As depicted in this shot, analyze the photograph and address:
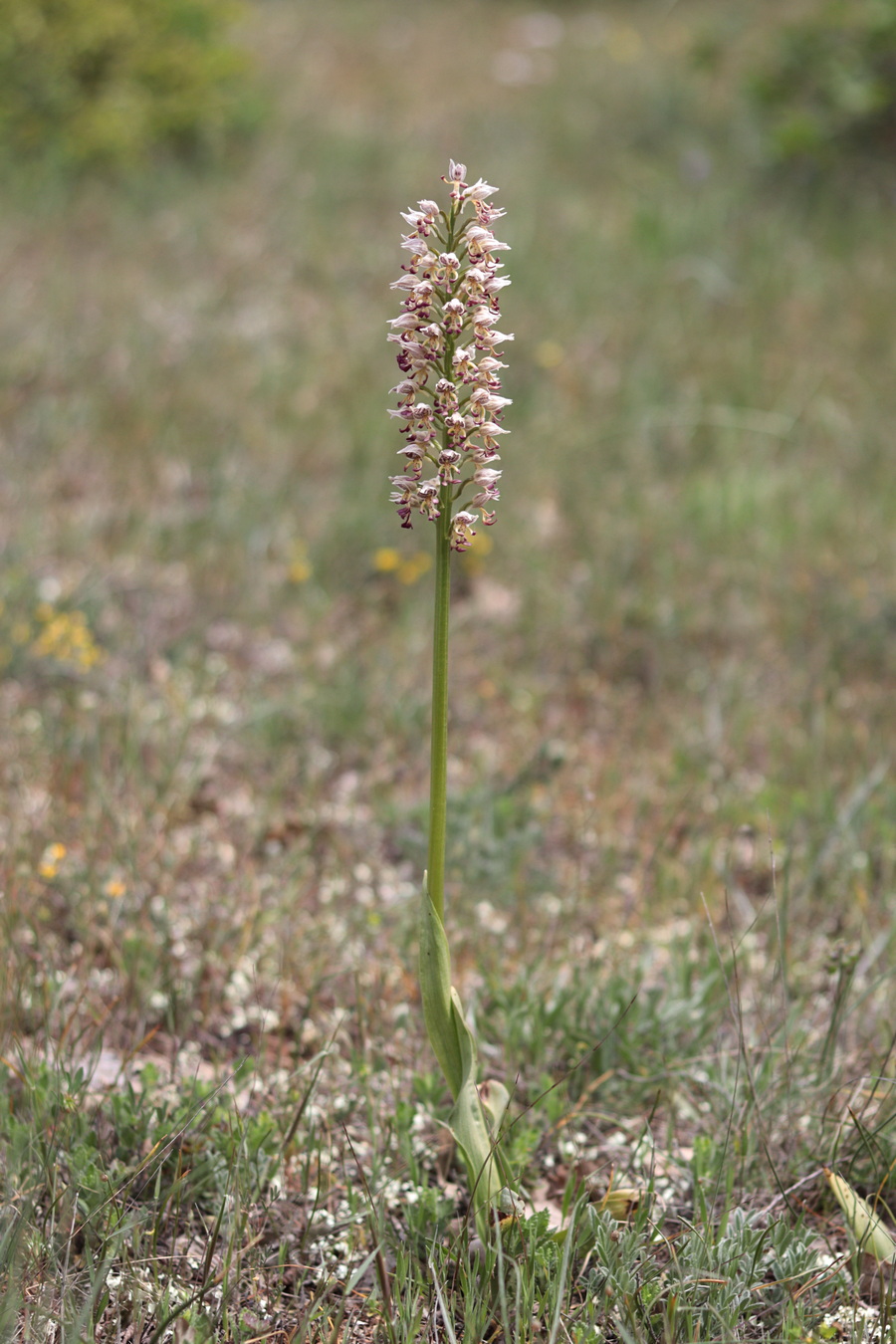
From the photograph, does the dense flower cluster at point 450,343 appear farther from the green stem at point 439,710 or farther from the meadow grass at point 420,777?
the meadow grass at point 420,777

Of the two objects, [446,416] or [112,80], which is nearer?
[446,416]

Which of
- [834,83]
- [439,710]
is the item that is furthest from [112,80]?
[439,710]

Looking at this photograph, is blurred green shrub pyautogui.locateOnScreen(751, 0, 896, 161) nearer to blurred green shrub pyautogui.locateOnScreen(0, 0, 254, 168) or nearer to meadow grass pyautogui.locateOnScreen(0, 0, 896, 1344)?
meadow grass pyautogui.locateOnScreen(0, 0, 896, 1344)

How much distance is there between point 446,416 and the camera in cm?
159

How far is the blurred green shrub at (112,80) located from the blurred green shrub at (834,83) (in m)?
3.87

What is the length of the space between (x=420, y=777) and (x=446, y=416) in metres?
1.92

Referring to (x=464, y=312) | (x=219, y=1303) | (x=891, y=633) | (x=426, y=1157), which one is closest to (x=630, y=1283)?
(x=426, y=1157)

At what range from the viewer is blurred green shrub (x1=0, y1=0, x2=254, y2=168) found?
7.19 meters

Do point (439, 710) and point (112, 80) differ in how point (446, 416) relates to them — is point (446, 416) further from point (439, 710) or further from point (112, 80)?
point (112, 80)

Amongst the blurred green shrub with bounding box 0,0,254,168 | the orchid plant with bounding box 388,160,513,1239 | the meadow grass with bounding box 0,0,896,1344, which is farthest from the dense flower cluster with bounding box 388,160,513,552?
the blurred green shrub with bounding box 0,0,254,168

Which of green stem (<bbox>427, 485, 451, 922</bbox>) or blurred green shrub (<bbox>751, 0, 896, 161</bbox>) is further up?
blurred green shrub (<bbox>751, 0, 896, 161</bbox>)

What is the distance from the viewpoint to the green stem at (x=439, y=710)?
64.1 inches

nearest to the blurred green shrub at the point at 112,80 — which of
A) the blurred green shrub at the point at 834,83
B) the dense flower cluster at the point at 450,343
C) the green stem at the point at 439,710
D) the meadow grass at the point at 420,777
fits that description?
the meadow grass at the point at 420,777

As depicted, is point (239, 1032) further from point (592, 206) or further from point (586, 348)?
point (592, 206)
